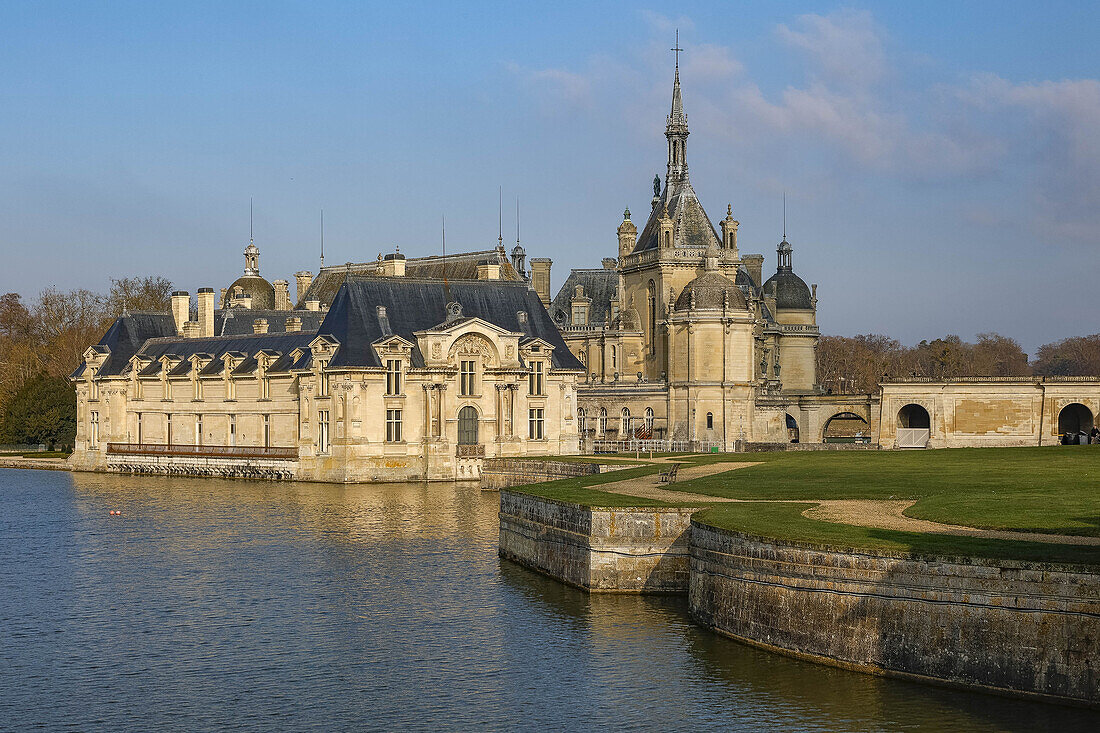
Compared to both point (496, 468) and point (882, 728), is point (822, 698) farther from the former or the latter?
point (496, 468)

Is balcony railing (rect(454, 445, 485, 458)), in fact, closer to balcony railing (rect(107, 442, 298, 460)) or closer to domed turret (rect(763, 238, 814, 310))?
balcony railing (rect(107, 442, 298, 460))

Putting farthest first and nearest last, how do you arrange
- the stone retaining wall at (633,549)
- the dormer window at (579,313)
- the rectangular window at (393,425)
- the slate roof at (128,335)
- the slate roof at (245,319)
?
1. the dormer window at (579,313)
2. the slate roof at (245,319)
3. the slate roof at (128,335)
4. the rectangular window at (393,425)
5. the stone retaining wall at (633,549)

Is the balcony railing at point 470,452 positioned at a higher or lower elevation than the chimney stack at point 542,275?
lower

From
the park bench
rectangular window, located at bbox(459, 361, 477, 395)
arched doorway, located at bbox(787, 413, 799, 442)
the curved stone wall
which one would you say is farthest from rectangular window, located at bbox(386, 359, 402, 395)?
the curved stone wall

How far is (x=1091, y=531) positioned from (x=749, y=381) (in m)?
66.4

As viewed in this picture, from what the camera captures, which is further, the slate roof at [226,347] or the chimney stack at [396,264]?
the chimney stack at [396,264]

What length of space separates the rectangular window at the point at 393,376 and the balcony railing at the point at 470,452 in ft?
15.2

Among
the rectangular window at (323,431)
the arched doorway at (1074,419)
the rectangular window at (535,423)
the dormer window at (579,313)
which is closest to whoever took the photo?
the rectangular window at (323,431)

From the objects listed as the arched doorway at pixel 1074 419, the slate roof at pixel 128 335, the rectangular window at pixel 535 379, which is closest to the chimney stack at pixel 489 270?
the rectangular window at pixel 535 379

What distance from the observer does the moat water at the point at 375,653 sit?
80.9ft

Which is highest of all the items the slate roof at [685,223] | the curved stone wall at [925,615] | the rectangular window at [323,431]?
the slate roof at [685,223]

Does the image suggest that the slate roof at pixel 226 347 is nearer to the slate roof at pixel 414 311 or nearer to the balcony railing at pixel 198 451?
the slate roof at pixel 414 311

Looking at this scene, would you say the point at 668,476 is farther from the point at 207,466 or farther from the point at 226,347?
the point at 226,347

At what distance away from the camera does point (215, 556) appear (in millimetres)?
44219
